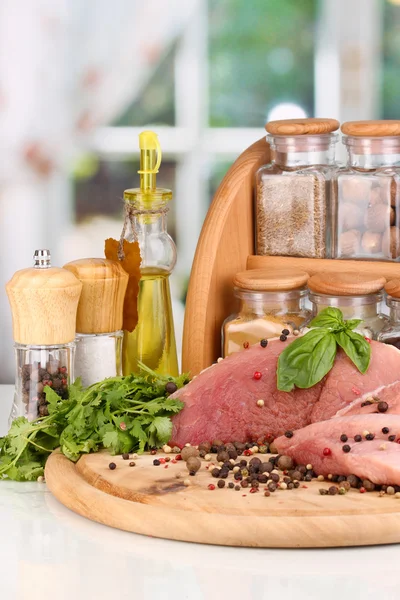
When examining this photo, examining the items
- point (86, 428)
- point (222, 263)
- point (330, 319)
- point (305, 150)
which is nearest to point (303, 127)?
point (305, 150)

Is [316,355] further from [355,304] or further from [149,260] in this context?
[149,260]

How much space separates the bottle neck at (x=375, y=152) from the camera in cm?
156

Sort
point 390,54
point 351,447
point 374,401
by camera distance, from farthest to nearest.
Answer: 1. point 390,54
2. point 374,401
3. point 351,447

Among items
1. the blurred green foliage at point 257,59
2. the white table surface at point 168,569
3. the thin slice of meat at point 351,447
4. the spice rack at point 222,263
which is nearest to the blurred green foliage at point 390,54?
the blurred green foliage at point 257,59

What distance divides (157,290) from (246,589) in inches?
26.7

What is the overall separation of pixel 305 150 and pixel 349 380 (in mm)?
440

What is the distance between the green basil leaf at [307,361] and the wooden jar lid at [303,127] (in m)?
0.38

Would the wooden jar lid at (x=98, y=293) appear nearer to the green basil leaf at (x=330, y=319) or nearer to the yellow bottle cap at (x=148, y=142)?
the yellow bottle cap at (x=148, y=142)

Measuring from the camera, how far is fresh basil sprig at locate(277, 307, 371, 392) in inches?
53.4

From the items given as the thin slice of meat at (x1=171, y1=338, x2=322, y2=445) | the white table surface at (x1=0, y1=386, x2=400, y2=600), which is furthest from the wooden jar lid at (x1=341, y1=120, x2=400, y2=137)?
the white table surface at (x1=0, y1=386, x2=400, y2=600)

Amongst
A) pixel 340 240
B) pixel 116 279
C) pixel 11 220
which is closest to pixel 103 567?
pixel 116 279

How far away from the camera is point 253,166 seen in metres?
1.68

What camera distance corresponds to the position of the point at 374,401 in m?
1.33

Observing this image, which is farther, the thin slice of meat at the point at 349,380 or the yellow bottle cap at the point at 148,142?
the yellow bottle cap at the point at 148,142
